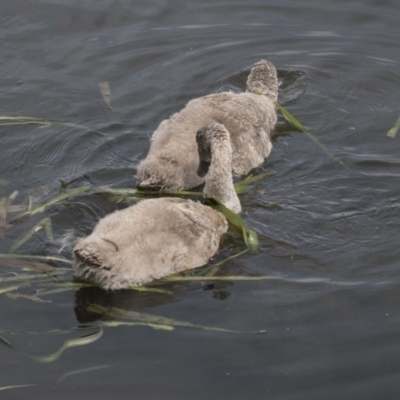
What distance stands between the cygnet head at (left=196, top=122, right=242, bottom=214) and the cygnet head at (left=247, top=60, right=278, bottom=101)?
153cm

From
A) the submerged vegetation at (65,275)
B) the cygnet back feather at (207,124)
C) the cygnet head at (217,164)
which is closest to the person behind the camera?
the submerged vegetation at (65,275)

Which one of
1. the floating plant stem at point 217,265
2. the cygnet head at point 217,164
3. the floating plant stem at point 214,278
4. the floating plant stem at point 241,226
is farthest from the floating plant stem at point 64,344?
the cygnet head at point 217,164

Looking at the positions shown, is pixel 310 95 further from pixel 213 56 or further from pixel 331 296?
pixel 331 296

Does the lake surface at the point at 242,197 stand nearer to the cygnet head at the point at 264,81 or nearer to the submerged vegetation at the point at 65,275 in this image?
the submerged vegetation at the point at 65,275

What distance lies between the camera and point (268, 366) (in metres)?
5.65

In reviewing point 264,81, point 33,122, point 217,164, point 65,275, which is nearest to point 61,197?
point 65,275

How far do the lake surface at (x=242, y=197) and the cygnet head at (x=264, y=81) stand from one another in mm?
270

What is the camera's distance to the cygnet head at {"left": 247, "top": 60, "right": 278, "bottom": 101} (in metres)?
8.90

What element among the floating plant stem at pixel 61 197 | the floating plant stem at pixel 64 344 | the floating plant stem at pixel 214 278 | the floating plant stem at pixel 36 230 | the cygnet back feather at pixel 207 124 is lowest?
the floating plant stem at pixel 64 344

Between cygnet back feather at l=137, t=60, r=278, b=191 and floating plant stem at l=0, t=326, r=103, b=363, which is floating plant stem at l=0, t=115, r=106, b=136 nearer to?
cygnet back feather at l=137, t=60, r=278, b=191

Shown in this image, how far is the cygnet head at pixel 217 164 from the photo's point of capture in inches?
280

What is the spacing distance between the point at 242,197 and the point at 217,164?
561 millimetres

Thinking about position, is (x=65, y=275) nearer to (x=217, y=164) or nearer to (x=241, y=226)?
(x=241, y=226)

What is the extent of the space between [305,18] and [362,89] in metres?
1.83
